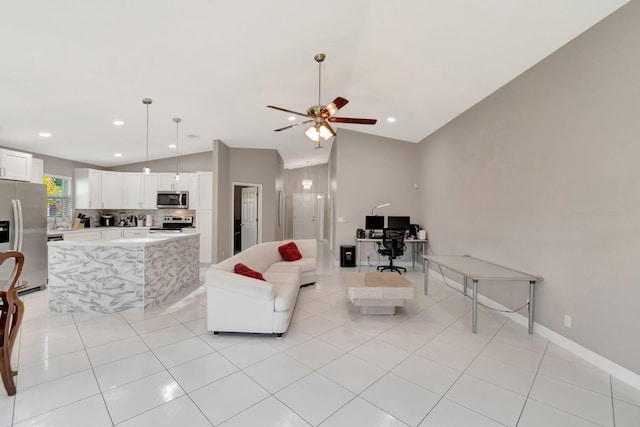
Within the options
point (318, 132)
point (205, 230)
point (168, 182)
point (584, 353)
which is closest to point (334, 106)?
point (318, 132)

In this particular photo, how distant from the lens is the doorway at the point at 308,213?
11.7 meters

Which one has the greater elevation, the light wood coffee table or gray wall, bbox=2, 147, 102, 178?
gray wall, bbox=2, 147, 102, 178

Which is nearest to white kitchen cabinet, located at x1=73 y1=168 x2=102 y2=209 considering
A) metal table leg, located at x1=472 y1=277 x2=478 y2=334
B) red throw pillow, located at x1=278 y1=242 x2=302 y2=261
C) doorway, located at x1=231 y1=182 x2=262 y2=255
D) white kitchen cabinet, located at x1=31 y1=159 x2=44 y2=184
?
white kitchen cabinet, located at x1=31 y1=159 x2=44 y2=184

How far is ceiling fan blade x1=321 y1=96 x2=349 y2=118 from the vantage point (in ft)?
10.4

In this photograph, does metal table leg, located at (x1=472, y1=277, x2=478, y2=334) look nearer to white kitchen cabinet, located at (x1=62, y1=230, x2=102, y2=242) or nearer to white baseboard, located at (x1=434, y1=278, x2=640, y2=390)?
white baseboard, located at (x1=434, y1=278, x2=640, y2=390)

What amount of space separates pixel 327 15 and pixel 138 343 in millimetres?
3795

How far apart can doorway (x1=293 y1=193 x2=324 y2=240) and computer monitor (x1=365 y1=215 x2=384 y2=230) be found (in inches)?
221

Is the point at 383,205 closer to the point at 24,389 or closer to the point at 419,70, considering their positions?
the point at 419,70

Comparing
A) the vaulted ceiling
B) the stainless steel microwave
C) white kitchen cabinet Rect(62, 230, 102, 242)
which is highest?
the vaulted ceiling

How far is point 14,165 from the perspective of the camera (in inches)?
173

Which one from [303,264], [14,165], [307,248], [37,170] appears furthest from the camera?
[307,248]

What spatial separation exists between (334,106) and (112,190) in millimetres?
5957

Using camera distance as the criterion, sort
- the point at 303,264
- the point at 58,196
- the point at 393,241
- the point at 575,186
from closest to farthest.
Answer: the point at 575,186, the point at 303,264, the point at 393,241, the point at 58,196

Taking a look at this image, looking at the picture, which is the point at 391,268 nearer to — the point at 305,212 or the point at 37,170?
the point at 305,212
